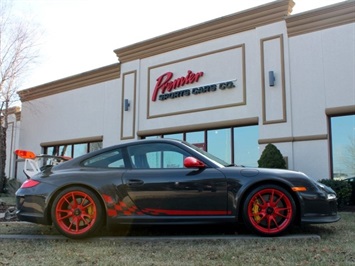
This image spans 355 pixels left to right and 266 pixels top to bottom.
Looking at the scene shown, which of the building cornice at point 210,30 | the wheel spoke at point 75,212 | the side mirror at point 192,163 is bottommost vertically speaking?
the wheel spoke at point 75,212

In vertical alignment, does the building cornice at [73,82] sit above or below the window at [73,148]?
above

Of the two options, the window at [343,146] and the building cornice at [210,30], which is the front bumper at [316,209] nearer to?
the window at [343,146]

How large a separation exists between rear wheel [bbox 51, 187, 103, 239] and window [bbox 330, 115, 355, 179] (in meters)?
7.38

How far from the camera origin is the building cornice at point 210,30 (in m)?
11.3

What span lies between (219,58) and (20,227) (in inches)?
331

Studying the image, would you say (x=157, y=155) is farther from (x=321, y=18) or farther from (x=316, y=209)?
(x=321, y=18)

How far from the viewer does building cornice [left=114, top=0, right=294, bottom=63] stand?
37.2 feet

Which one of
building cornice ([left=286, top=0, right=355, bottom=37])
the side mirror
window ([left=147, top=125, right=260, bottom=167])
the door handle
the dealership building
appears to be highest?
building cornice ([left=286, top=0, right=355, bottom=37])

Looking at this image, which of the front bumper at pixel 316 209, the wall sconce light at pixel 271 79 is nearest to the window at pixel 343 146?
the wall sconce light at pixel 271 79

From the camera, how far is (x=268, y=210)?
187 inches

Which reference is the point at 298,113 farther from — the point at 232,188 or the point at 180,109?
the point at 232,188

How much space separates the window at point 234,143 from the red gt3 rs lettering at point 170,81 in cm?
182

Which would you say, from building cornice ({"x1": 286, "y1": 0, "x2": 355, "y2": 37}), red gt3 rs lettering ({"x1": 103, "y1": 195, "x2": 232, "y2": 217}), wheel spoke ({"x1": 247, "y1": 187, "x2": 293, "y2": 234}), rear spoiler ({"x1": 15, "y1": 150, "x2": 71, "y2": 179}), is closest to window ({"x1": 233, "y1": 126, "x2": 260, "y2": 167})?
building cornice ({"x1": 286, "y1": 0, "x2": 355, "y2": 37})

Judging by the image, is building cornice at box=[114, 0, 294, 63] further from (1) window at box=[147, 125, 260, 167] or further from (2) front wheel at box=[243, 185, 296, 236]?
(2) front wheel at box=[243, 185, 296, 236]
